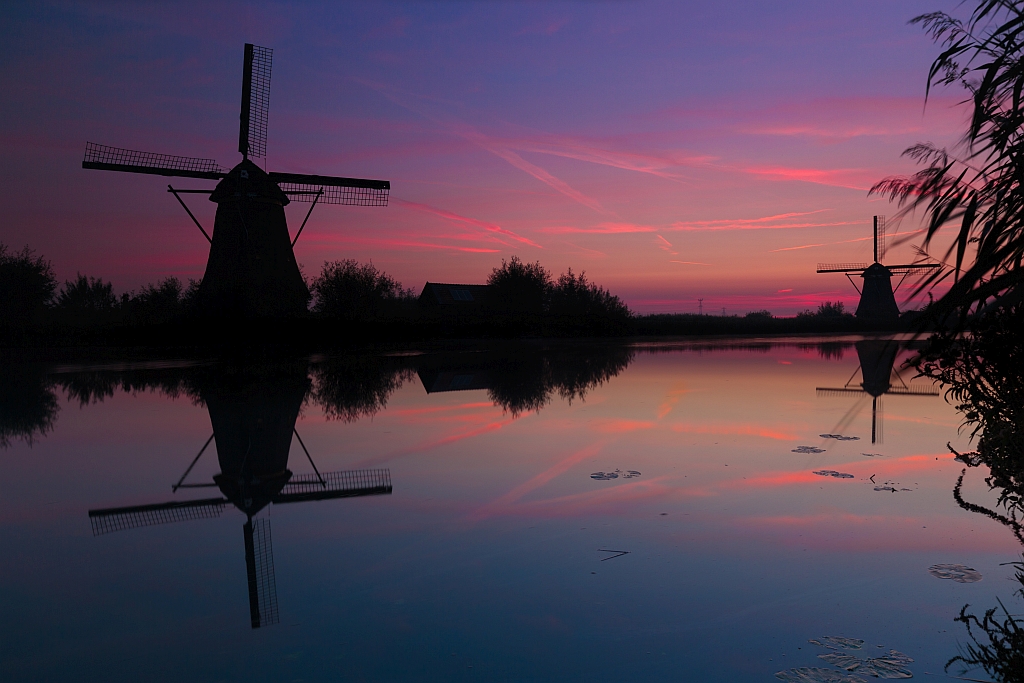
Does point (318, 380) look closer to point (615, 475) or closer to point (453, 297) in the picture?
point (615, 475)

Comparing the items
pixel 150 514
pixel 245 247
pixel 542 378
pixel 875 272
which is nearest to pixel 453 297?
pixel 245 247

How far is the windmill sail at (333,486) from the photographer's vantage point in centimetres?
758

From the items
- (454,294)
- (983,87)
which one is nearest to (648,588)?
(983,87)

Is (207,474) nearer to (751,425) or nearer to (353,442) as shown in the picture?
(353,442)

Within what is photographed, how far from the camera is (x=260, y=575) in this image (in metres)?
5.25

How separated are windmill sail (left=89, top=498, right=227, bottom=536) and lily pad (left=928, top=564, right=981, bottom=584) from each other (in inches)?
245

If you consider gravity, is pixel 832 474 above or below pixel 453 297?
below

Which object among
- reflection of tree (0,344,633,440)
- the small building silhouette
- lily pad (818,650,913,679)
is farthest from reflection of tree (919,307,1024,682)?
the small building silhouette

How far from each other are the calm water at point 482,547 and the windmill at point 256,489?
4cm

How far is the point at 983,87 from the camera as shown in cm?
360

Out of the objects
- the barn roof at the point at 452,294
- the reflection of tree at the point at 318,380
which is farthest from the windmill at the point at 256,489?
the barn roof at the point at 452,294

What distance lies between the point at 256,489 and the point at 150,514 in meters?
1.11

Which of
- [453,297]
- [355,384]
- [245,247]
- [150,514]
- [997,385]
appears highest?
[245,247]

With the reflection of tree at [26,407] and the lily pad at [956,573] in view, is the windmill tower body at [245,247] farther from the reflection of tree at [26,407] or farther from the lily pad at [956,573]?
the lily pad at [956,573]
